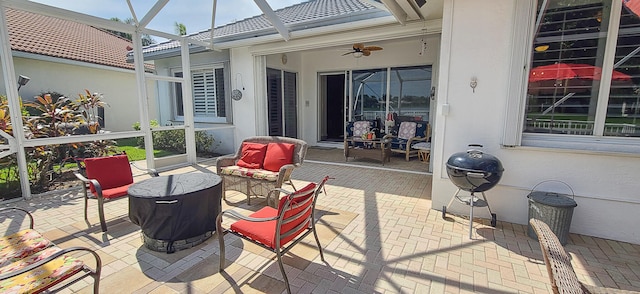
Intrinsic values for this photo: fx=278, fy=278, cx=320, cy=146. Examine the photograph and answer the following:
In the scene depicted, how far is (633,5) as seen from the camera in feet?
8.94

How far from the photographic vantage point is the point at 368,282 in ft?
7.31

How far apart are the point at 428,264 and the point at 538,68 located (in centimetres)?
255

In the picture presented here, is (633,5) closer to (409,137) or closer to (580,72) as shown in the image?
(580,72)

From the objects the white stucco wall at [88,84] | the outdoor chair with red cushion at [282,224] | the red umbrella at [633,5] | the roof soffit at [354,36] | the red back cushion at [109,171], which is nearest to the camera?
the outdoor chair with red cushion at [282,224]

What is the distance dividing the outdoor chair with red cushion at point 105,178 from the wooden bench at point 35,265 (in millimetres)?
934

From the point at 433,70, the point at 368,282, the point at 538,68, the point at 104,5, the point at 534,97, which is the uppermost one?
the point at 104,5

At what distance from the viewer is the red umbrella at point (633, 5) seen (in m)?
2.70

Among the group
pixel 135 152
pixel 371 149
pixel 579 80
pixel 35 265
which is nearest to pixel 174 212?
pixel 35 265

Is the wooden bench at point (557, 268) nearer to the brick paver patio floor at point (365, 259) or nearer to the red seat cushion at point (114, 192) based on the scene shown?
the brick paver patio floor at point (365, 259)

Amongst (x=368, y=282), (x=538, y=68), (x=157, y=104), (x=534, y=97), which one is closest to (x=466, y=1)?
(x=538, y=68)

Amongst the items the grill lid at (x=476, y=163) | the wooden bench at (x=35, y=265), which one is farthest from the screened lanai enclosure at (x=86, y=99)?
the grill lid at (x=476, y=163)

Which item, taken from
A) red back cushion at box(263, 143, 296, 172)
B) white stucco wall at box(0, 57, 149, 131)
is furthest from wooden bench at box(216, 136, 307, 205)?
white stucco wall at box(0, 57, 149, 131)

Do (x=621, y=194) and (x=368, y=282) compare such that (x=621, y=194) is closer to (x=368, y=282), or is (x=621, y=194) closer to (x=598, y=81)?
(x=598, y=81)

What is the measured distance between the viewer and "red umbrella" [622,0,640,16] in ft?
8.84
